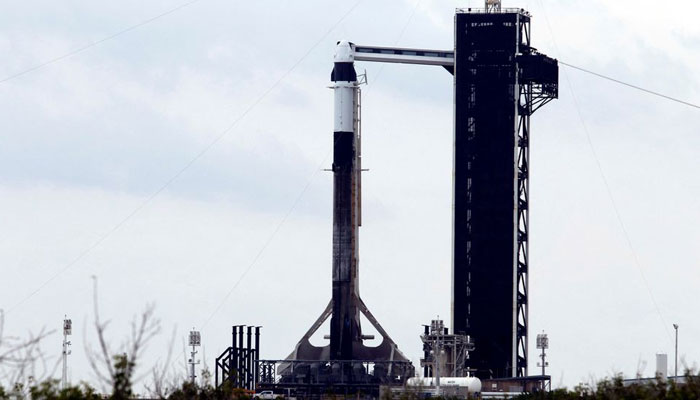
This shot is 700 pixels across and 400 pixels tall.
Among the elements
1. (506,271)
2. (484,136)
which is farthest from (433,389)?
(484,136)

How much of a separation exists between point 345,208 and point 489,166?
1256 cm

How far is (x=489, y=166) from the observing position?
138250 millimetres

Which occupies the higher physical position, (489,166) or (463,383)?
(489,166)

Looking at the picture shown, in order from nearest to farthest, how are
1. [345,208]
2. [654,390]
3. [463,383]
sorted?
1. [654,390]
2. [463,383]
3. [345,208]

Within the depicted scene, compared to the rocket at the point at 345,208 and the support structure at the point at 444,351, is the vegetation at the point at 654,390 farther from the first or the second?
the rocket at the point at 345,208

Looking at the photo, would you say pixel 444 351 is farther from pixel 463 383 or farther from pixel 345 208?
pixel 345 208

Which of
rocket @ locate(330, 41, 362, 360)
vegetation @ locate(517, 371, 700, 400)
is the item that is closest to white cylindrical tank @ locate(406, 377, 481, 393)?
rocket @ locate(330, 41, 362, 360)

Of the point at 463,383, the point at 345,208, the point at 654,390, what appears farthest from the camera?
the point at 345,208

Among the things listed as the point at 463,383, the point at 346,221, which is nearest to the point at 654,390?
the point at 463,383

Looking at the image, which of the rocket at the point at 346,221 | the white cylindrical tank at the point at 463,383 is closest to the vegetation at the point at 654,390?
the white cylindrical tank at the point at 463,383

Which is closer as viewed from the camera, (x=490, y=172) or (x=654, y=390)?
(x=654, y=390)

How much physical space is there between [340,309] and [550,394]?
66.3 ft

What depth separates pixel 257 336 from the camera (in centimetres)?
15850

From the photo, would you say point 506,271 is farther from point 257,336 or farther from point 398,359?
point 257,336
